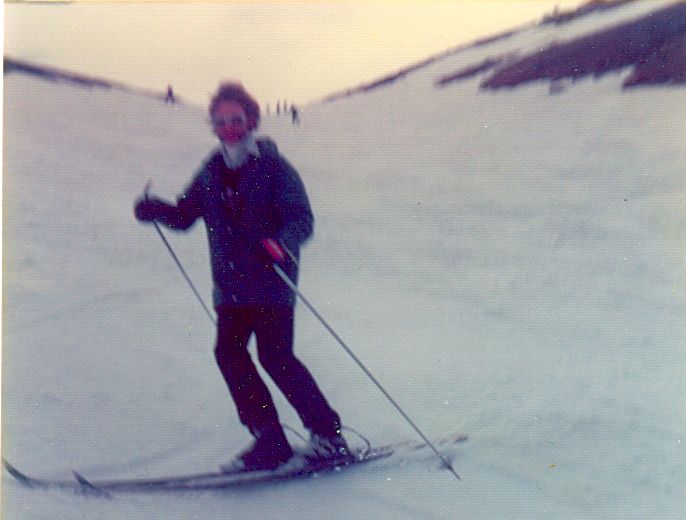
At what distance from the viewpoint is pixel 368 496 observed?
1.86 metres

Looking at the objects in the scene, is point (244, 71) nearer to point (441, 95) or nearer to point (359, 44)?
point (359, 44)

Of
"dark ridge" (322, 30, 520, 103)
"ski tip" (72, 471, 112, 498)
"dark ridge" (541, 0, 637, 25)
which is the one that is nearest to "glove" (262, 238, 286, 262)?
"dark ridge" (322, 30, 520, 103)

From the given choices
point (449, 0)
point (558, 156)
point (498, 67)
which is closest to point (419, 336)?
point (558, 156)

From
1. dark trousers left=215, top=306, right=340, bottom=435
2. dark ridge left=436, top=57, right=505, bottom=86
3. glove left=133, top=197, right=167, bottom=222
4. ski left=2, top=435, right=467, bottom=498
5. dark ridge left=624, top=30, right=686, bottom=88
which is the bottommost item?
ski left=2, top=435, right=467, bottom=498

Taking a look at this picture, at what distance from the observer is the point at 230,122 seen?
178 centimetres

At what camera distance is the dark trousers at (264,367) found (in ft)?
5.98

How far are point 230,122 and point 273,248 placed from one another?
0.34 m

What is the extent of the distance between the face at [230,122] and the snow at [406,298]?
0.05 metres

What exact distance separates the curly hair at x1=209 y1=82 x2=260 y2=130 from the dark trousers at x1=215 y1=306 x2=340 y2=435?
482mm

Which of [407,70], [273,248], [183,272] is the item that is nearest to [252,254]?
[273,248]

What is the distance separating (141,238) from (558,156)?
3.55 ft

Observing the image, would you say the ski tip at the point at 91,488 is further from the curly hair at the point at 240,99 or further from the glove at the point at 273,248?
the curly hair at the point at 240,99

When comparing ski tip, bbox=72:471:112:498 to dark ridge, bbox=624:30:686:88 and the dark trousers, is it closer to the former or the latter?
the dark trousers

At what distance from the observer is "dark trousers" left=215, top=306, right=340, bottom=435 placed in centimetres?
182
